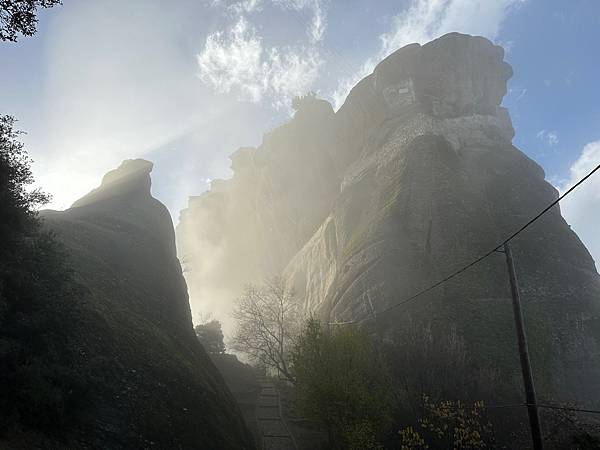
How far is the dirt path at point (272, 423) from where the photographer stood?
26.4 meters

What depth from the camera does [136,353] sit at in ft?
51.9

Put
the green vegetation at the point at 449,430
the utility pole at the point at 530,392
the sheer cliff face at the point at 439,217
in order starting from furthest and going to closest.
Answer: the sheer cliff face at the point at 439,217 < the green vegetation at the point at 449,430 < the utility pole at the point at 530,392

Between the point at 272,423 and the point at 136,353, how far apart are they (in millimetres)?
18423

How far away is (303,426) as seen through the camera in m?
30.7

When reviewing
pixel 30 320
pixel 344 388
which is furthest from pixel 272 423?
pixel 30 320

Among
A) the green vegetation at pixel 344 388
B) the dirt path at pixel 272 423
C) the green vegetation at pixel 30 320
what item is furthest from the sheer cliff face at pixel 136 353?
the dirt path at pixel 272 423

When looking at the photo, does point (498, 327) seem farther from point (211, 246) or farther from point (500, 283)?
point (211, 246)

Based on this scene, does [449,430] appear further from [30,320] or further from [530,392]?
[30,320]

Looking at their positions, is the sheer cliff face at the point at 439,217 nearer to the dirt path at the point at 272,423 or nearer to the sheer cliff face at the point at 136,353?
the dirt path at the point at 272,423

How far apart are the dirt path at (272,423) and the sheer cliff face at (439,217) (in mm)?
9601

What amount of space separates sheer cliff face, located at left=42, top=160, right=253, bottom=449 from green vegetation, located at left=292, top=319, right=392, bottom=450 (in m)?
5.15

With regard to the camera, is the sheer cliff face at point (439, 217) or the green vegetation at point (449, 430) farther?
the sheer cliff face at point (439, 217)

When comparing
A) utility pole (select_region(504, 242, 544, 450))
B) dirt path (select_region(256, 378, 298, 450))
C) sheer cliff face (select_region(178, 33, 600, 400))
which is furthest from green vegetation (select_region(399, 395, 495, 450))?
utility pole (select_region(504, 242, 544, 450))

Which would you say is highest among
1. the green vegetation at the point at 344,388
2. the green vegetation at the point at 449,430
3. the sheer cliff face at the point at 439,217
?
the sheer cliff face at the point at 439,217
